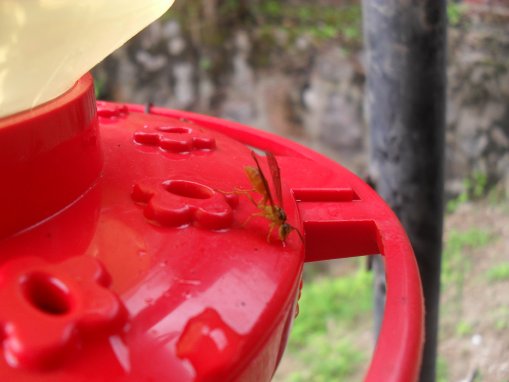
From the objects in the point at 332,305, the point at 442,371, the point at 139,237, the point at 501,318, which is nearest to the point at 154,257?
the point at 139,237

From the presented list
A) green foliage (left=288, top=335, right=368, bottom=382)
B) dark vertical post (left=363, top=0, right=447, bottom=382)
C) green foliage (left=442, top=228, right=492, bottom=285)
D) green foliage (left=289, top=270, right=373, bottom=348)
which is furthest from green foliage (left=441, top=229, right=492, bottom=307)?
dark vertical post (left=363, top=0, right=447, bottom=382)

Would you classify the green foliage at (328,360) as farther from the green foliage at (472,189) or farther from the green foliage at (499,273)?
the green foliage at (472,189)

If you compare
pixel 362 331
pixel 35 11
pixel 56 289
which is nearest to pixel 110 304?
pixel 56 289

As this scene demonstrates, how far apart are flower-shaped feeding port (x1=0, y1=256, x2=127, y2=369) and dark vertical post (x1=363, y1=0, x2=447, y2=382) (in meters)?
0.65

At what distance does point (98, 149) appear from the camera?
24.5 inches

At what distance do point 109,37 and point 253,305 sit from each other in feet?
1.24

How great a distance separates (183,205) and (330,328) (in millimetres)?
2056

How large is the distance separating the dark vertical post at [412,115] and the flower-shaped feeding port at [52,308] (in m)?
0.65

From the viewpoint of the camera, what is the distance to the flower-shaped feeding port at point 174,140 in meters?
0.69

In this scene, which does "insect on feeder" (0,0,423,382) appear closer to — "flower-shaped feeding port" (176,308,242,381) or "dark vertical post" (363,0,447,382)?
"flower-shaped feeding port" (176,308,242,381)

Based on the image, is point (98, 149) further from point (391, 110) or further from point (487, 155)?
point (487, 155)

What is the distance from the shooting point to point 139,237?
52 centimetres

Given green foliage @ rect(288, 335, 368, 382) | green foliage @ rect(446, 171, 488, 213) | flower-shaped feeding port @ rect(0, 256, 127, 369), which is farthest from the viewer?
green foliage @ rect(446, 171, 488, 213)

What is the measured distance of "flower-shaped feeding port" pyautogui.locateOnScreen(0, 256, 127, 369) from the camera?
0.41 metres
